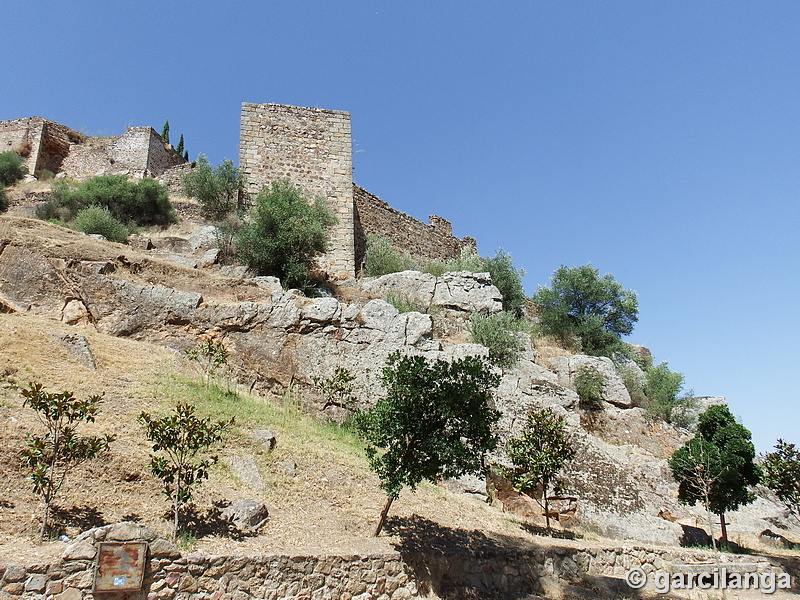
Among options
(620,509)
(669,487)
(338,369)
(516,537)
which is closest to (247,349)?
(338,369)

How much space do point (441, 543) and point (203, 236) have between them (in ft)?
43.1

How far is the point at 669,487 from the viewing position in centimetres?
1228

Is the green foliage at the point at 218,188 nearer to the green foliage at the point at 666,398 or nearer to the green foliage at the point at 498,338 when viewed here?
the green foliage at the point at 498,338

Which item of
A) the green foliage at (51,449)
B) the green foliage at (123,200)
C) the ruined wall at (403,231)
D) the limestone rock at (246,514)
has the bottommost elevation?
the limestone rock at (246,514)

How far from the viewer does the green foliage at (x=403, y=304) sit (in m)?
15.7

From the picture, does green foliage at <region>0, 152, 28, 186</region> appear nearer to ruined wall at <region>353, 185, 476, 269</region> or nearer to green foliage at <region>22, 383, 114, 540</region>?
ruined wall at <region>353, 185, 476, 269</region>

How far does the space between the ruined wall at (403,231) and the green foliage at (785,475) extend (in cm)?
1354

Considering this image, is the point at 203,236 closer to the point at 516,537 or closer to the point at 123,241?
the point at 123,241

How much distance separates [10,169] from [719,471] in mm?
26460

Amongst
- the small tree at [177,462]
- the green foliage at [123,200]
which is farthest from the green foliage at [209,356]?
the green foliage at [123,200]

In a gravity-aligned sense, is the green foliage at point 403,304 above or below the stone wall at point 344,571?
above

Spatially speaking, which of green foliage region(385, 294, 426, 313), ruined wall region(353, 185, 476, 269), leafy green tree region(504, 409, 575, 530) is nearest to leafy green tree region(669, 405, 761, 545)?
leafy green tree region(504, 409, 575, 530)

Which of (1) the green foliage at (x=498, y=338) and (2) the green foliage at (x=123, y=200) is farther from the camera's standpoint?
(2) the green foliage at (x=123, y=200)

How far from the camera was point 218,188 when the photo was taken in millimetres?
19484
